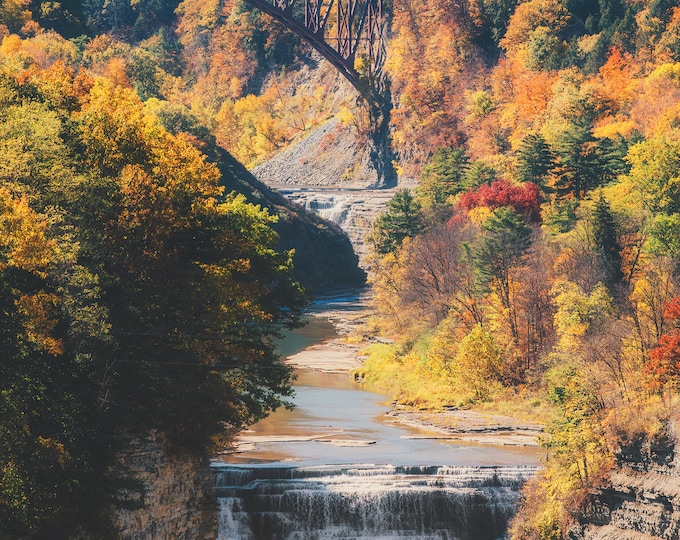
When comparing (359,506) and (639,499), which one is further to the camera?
(359,506)

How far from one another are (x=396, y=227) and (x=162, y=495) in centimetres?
6199

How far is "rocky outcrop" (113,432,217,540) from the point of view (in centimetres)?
5141

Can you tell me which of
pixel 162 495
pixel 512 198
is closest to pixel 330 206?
pixel 512 198

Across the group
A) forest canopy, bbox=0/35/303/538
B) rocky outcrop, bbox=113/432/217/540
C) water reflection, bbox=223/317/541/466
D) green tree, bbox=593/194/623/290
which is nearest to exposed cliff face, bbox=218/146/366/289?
water reflection, bbox=223/317/541/466

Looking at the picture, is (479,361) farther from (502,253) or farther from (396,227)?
(396,227)

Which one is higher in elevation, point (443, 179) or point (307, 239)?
point (443, 179)

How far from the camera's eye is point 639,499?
53.8 m

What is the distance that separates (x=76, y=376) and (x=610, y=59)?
93279 millimetres

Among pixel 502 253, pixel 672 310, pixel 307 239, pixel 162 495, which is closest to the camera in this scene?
pixel 162 495

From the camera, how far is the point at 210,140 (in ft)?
491

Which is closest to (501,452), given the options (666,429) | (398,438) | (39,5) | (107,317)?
(398,438)

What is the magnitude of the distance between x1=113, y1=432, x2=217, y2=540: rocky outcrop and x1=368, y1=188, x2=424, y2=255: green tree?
58.1 metres

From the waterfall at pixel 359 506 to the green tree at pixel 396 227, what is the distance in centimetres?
5466

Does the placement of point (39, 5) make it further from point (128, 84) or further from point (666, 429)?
point (666, 429)
